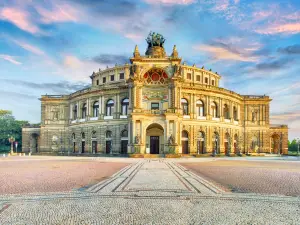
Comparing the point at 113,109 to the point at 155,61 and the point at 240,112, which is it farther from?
the point at 240,112

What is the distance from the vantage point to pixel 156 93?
4822 centimetres

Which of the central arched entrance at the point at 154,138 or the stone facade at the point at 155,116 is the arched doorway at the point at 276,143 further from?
the central arched entrance at the point at 154,138

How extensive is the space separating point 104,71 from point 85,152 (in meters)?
18.2

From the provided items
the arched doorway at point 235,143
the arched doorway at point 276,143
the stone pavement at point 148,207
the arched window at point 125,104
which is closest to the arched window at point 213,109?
the arched doorway at point 235,143

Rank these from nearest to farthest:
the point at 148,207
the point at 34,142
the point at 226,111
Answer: the point at 148,207, the point at 226,111, the point at 34,142

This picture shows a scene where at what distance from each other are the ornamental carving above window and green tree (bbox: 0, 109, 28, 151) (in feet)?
141

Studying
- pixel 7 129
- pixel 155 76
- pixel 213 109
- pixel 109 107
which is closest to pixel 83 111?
pixel 109 107

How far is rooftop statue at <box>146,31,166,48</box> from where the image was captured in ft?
192

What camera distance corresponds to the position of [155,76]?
49.1 meters

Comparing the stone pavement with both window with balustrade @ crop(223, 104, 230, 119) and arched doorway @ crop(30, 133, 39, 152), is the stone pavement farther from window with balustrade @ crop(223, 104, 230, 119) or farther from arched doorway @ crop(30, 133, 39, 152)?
arched doorway @ crop(30, 133, 39, 152)

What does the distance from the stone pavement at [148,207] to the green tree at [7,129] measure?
69.6m

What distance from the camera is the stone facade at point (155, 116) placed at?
45.8 metres

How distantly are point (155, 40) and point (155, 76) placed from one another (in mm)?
13469

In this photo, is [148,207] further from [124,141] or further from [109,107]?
[109,107]
